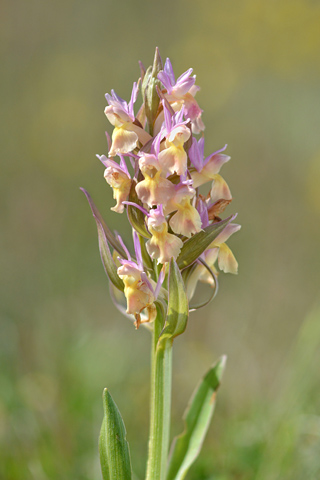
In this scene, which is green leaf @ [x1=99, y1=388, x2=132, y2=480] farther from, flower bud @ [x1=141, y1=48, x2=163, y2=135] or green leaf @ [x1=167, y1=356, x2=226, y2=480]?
flower bud @ [x1=141, y1=48, x2=163, y2=135]

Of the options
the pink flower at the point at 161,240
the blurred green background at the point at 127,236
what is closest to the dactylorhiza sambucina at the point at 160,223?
the pink flower at the point at 161,240

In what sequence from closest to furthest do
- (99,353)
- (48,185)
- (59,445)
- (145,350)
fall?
(59,445)
(99,353)
(145,350)
(48,185)

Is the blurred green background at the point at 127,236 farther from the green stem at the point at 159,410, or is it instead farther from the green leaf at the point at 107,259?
the green leaf at the point at 107,259

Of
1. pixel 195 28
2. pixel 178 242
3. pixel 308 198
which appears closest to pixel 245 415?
pixel 178 242

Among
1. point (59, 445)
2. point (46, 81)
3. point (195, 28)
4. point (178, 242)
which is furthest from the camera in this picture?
point (195, 28)

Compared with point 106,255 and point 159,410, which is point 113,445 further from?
point 106,255

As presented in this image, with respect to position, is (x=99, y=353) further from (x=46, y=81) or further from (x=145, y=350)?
(x=46, y=81)

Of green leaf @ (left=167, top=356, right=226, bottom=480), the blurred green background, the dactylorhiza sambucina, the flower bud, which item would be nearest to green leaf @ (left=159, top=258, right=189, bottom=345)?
the dactylorhiza sambucina
